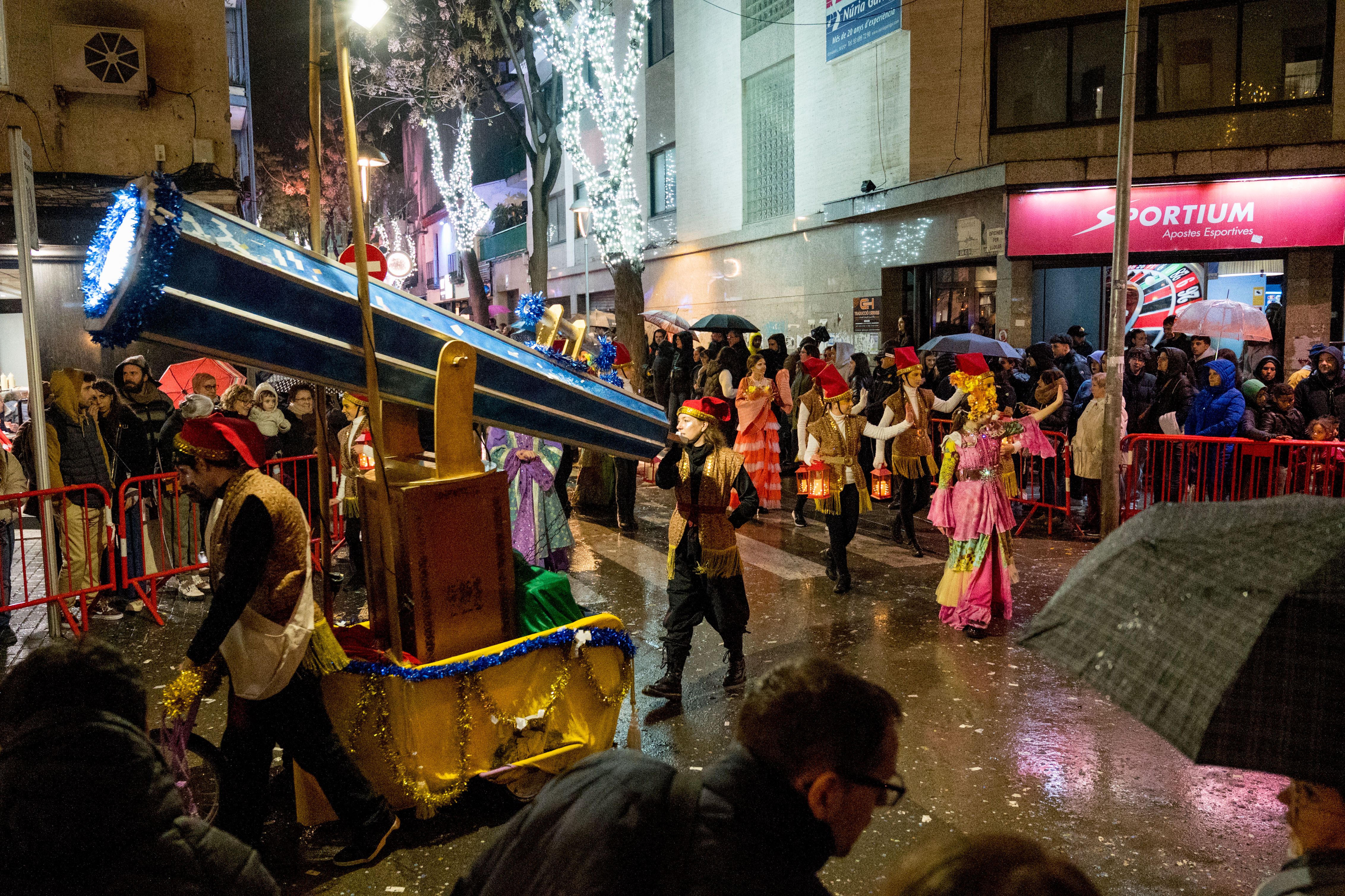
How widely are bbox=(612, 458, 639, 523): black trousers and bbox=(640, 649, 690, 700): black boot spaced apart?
496cm

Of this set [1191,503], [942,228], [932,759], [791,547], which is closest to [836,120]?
[942,228]

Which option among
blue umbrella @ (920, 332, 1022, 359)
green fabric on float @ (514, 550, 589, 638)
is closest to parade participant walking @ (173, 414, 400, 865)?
green fabric on float @ (514, 550, 589, 638)

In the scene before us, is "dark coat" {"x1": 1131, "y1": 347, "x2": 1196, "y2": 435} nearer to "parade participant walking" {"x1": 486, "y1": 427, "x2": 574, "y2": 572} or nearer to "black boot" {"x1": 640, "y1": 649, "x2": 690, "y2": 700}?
"parade participant walking" {"x1": 486, "y1": 427, "x2": 574, "y2": 572}

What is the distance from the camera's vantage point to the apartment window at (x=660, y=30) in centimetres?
2594

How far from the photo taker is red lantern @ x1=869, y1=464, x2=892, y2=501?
33.7ft

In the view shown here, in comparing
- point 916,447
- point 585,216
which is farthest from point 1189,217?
point 585,216

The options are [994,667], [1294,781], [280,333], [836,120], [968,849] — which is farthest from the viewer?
[836,120]

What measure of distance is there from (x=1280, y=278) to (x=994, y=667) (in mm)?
12527

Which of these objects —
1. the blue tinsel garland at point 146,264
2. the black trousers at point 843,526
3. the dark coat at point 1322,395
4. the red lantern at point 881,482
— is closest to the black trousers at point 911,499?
the red lantern at point 881,482

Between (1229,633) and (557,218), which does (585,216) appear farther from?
→ (1229,633)

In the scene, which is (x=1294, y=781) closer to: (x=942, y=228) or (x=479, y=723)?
(x=479, y=723)

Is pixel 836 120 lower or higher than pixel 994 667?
higher

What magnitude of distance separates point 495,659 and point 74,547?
5.28 m

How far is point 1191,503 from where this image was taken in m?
2.14
